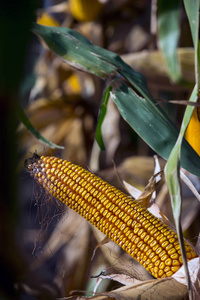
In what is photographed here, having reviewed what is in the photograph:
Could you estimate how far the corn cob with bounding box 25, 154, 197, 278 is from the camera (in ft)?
1.43

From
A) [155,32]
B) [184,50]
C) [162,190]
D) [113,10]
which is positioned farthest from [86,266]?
[113,10]

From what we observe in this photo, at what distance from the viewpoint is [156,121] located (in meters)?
0.53

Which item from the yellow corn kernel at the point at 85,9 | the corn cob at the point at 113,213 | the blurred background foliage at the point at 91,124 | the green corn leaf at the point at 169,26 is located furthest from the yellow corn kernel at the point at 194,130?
the yellow corn kernel at the point at 85,9

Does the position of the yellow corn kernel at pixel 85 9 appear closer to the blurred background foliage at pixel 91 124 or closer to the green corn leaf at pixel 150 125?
the blurred background foliage at pixel 91 124

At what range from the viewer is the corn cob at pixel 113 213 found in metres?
0.44

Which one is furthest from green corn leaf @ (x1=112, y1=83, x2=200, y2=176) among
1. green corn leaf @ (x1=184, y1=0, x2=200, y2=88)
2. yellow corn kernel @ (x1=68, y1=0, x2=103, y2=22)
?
yellow corn kernel @ (x1=68, y1=0, x2=103, y2=22)

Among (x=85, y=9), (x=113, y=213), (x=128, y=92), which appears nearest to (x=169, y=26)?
(x=85, y=9)

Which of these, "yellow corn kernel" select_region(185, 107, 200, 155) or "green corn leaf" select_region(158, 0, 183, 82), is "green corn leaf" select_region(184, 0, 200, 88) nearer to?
"yellow corn kernel" select_region(185, 107, 200, 155)

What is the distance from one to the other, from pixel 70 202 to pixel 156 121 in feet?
0.60

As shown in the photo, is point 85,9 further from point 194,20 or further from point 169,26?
point 194,20

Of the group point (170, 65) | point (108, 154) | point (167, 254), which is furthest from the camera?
point (108, 154)

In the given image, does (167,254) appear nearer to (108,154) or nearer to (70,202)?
(70,202)

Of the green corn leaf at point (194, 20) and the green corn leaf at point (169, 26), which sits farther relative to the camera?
the green corn leaf at point (169, 26)

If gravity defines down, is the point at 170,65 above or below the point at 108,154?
above
